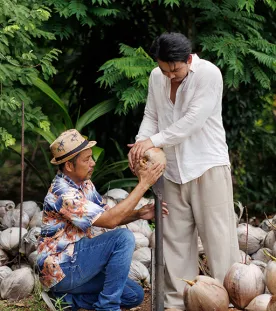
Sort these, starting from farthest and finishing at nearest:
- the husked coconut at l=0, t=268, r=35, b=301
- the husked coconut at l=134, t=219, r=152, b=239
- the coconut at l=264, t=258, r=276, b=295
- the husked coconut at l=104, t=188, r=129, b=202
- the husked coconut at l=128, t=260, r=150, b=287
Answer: the husked coconut at l=104, t=188, r=129, b=202
the husked coconut at l=134, t=219, r=152, b=239
the husked coconut at l=128, t=260, r=150, b=287
the husked coconut at l=0, t=268, r=35, b=301
the coconut at l=264, t=258, r=276, b=295

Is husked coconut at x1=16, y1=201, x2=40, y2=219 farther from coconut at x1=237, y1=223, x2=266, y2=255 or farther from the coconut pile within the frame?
coconut at x1=237, y1=223, x2=266, y2=255

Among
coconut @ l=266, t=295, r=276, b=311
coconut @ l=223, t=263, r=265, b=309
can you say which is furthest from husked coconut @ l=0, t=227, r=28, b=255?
coconut @ l=266, t=295, r=276, b=311

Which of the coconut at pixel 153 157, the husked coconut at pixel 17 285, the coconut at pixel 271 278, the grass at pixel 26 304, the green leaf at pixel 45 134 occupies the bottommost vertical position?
the grass at pixel 26 304

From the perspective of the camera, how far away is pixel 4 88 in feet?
18.8

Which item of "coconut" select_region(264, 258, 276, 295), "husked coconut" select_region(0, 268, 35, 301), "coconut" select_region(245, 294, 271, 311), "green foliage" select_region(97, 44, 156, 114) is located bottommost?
"husked coconut" select_region(0, 268, 35, 301)

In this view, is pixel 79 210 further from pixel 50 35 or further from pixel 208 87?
pixel 50 35

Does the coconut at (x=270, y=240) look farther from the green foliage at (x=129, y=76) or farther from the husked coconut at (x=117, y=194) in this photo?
the green foliage at (x=129, y=76)

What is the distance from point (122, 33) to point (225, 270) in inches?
132

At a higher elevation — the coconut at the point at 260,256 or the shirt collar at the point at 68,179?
the shirt collar at the point at 68,179

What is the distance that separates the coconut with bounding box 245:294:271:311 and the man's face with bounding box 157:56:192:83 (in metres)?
1.30

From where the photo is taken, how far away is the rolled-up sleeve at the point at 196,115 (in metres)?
4.14

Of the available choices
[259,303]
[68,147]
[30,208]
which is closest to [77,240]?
[68,147]

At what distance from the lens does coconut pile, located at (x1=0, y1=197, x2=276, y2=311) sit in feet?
12.7

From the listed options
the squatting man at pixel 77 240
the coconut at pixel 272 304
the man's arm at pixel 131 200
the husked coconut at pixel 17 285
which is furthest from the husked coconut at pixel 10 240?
the coconut at pixel 272 304
